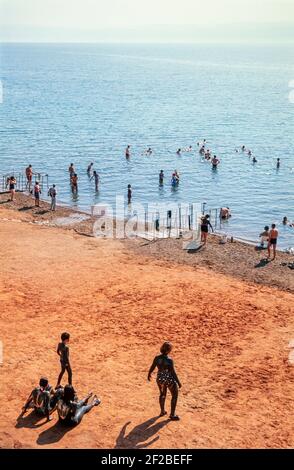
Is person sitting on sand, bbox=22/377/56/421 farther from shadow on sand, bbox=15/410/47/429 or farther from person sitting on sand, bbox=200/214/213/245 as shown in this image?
person sitting on sand, bbox=200/214/213/245

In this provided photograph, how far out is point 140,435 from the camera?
13.7 meters

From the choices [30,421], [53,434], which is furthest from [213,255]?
[53,434]

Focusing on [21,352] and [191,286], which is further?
[191,286]

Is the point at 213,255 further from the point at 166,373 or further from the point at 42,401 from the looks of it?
the point at 42,401

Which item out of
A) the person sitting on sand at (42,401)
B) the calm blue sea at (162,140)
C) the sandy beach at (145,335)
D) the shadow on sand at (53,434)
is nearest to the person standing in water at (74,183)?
the calm blue sea at (162,140)

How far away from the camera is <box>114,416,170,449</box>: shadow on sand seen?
13.3 metres

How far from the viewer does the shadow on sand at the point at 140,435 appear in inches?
523

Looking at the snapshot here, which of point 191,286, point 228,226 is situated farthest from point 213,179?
point 191,286

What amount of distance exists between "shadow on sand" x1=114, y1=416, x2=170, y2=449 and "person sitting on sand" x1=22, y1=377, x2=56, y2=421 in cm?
204

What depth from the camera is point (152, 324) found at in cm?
2027

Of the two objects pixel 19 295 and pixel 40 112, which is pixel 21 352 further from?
pixel 40 112

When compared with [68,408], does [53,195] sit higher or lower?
higher

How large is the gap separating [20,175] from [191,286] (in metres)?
29.2

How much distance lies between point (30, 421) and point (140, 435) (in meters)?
2.91
